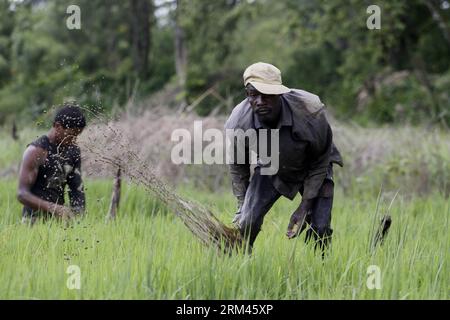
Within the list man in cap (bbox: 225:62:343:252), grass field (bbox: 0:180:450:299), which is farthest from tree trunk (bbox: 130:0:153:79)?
man in cap (bbox: 225:62:343:252)

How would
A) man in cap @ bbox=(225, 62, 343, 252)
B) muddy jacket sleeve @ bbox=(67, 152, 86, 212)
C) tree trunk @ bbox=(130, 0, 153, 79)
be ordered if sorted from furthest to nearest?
tree trunk @ bbox=(130, 0, 153, 79)
muddy jacket sleeve @ bbox=(67, 152, 86, 212)
man in cap @ bbox=(225, 62, 343, 252)

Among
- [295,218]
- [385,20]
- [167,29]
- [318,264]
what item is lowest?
[318,264]

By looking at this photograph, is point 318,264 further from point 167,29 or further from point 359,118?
point 167,29

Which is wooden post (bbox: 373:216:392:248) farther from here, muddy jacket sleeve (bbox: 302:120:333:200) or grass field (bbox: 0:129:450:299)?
muddy jacket sleeve (bbox: 302:120:333:200)

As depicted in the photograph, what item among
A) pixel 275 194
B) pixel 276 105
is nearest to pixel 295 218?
pixel 275 194

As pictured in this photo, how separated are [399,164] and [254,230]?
4.17 metres

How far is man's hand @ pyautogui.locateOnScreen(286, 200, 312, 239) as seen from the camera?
3789 millimetres

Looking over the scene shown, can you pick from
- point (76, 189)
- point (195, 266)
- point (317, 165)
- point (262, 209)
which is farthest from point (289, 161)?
point (76, 189)

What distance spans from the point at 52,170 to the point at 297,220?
78.6 inches

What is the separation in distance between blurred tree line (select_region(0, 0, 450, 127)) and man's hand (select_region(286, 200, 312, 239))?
Result: 1142 centimetres

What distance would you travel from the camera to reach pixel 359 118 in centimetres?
1695

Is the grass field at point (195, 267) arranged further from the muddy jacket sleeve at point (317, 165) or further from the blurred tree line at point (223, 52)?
the blurred tree line at point (223, 52)

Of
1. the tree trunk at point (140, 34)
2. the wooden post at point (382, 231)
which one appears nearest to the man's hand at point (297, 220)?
the wooden post at point (382, 231)

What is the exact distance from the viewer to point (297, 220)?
3.87 metres
